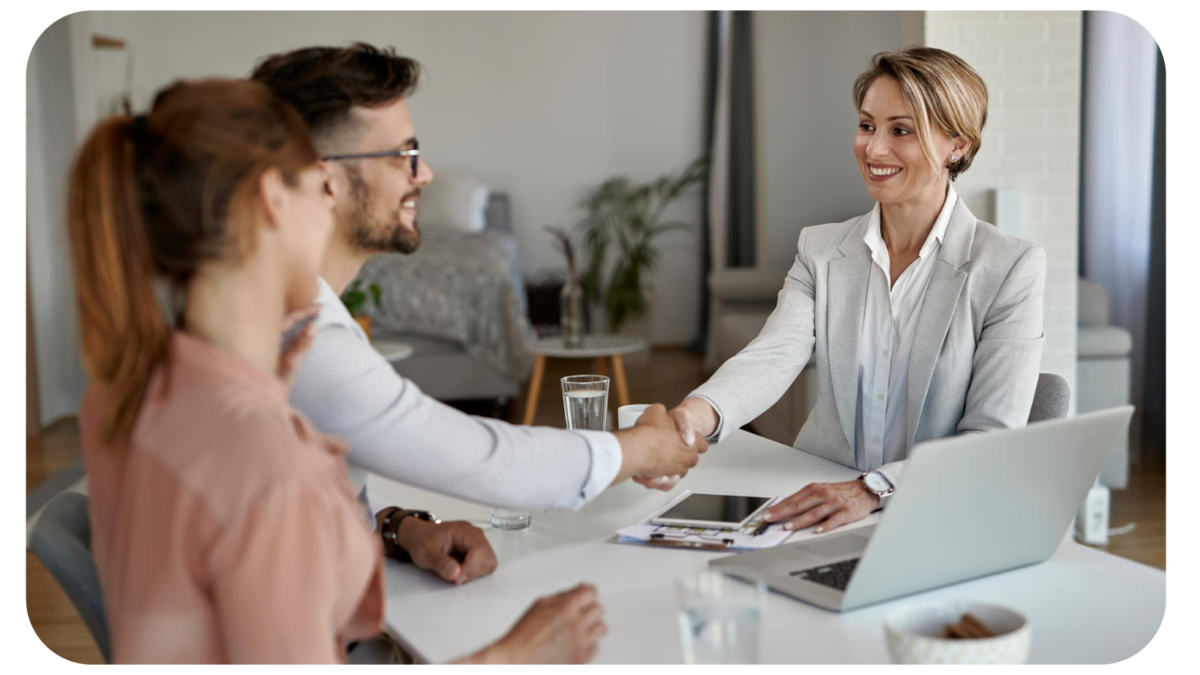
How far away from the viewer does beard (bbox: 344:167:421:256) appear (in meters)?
1.43

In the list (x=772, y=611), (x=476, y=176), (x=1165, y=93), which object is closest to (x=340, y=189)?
(x=772, y=611)

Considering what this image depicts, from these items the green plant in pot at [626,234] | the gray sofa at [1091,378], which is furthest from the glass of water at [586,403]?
the green plant in pot at [626,234]

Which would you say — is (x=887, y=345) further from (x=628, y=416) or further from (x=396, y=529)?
(x=396, y=529)

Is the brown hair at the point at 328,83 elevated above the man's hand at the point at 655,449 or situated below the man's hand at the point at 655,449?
above

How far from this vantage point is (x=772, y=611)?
43.1 inches

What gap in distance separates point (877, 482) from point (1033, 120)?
2349mm

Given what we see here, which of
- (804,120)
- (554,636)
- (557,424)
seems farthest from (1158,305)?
(554,636)

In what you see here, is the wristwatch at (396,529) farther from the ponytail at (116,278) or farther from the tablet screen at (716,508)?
the ponytail at (116,278)

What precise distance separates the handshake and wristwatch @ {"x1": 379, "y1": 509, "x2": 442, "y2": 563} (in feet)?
0.82

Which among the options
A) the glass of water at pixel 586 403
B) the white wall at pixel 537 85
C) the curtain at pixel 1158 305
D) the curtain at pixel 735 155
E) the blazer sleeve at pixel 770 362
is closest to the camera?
the glass of water at pixel 586 403

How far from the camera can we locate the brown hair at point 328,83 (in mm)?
1411

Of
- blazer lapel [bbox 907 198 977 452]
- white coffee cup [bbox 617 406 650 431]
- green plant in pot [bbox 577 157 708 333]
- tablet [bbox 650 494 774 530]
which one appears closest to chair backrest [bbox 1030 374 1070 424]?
blazer lapel [bbox 907 198 977 452]

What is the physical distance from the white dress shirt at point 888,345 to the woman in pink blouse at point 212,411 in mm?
1009

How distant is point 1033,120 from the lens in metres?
3.40
